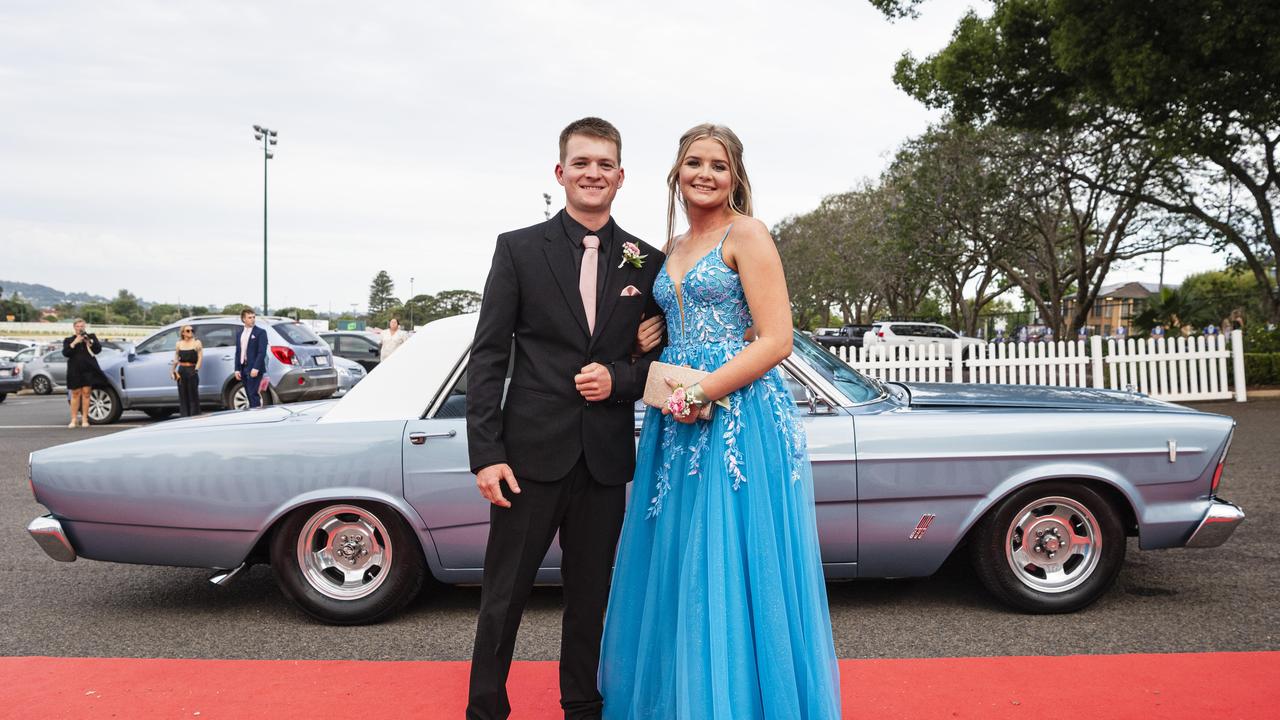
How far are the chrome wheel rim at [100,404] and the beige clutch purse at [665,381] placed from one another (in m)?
13.9

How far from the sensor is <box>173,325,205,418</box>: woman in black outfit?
12.0 m

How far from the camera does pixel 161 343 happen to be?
13.9 metres

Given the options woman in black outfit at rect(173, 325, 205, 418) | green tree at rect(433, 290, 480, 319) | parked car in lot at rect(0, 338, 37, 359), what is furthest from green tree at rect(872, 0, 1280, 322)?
green tree at rect(433, 290, 480, 319)

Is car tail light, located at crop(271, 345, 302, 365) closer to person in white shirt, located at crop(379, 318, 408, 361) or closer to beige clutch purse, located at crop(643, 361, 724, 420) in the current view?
person in white shirt, located at crop(379, 318, 408, 361)

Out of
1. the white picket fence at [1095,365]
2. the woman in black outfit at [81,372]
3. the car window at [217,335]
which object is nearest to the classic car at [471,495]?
the white picket fence at [1095,365]

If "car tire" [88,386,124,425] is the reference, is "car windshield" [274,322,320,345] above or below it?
above

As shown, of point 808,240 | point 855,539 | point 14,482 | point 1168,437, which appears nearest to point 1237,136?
point 1168,437

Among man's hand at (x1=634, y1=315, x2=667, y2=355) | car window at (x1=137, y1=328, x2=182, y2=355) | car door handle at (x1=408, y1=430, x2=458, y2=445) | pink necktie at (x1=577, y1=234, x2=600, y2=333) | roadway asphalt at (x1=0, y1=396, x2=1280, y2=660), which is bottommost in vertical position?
roadway asphalt at (x1=0, y1=396, x2=1280, y2=660)

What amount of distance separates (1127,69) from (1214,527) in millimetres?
10143

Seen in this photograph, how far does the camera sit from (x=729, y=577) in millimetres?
2469

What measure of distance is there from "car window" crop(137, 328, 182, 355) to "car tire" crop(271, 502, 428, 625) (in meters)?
11.3

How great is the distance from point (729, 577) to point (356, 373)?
14200 millimetres

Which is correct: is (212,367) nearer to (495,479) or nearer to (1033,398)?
(1033,398)

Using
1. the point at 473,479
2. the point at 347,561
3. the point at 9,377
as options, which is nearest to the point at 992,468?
the point at 473,479
